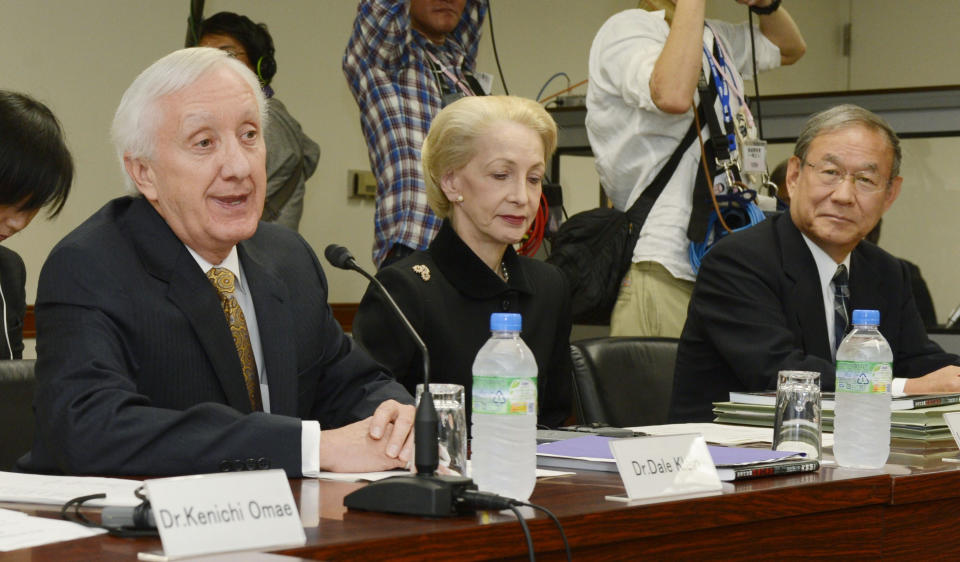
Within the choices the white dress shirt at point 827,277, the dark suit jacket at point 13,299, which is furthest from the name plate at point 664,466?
the dark suit jacket at point 13,299

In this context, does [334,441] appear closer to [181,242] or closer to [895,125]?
[181,242]

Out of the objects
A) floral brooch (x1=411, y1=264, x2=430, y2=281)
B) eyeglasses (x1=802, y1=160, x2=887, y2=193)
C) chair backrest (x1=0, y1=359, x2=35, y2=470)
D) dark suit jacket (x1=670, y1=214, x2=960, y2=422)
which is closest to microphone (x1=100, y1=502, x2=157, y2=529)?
chair backrest (x1=0, y1=359, x2=35, y2=470)

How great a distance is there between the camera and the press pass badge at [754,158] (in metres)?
3.32

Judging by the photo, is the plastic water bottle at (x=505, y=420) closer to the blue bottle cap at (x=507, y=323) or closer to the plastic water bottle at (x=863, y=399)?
the blue bottle cap at (x=507, y=323)

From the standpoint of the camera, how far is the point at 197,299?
1861mm

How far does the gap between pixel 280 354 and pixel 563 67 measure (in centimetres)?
489

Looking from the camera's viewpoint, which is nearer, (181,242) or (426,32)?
(181,242)

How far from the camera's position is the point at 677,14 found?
319cm

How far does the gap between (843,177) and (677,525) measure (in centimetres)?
163

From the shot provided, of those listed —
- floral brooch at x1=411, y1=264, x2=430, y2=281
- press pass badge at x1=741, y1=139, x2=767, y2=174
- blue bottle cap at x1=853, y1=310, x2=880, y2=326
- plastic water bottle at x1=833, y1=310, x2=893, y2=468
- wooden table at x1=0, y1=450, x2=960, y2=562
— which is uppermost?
press pass badge at x1=741, y1=139, x2=767, y2=174

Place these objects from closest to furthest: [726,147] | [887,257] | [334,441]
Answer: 1. [334,441]
2. [887,257]
3. [726,147]

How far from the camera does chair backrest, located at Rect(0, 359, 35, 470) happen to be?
2002 millimetres

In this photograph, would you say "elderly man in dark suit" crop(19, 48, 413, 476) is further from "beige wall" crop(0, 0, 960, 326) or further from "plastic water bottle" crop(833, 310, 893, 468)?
"beige wall" crop(0, 0, 960, 326)

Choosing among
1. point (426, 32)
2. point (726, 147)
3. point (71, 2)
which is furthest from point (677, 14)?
point (71, 2)
